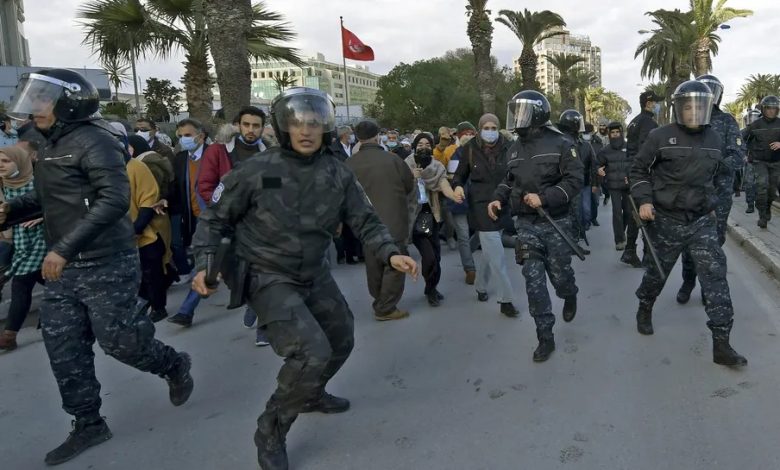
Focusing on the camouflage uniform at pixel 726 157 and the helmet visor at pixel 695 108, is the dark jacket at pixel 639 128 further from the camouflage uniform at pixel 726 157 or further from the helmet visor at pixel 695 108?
the helmet visor at pixel 695 108

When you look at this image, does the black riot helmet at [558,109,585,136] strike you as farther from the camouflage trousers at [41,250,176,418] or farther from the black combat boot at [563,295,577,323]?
the camouflage trousers at [41,250,176,418]

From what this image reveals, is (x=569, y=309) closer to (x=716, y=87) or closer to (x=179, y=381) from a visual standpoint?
(x=716, y=87)

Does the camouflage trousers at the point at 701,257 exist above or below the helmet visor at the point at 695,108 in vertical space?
below

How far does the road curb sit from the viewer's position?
247 inches

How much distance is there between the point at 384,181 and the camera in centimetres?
516

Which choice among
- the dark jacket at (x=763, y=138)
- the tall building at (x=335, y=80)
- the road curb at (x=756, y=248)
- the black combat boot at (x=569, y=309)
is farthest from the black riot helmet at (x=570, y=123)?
→ the tall building at (x=335, y=80)

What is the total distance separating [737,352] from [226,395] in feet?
10.7

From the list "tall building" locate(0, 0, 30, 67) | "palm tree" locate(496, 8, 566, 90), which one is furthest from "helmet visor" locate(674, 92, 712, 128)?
"tall building" locate(0, 0, 30, 67)

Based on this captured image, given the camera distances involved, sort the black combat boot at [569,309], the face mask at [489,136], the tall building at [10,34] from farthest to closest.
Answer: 1. the tall building at [10,34]
2. the face mask at [489,136]
3. the black combat boot at [569,309]

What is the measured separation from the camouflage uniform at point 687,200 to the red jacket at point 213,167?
3.20 metres

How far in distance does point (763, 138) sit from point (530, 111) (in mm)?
6093

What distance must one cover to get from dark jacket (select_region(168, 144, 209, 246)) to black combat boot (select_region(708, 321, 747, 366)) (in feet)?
15.2

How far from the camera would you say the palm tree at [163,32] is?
37.2 ft

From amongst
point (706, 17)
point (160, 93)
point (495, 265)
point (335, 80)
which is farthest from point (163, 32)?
point (335, 80)
